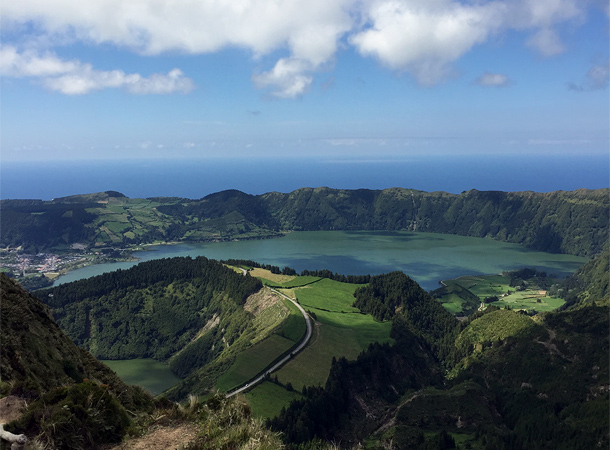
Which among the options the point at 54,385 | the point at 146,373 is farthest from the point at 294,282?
the point at 54,385

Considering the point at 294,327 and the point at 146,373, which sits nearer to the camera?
the point at 294,327

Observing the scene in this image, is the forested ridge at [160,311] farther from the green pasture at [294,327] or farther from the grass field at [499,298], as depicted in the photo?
the grass field at [499,298]

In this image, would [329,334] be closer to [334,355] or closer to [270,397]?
[334,355]

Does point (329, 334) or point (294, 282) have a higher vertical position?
point (294, 282)

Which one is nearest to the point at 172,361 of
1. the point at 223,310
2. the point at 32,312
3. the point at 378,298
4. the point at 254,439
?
the point at 223,310

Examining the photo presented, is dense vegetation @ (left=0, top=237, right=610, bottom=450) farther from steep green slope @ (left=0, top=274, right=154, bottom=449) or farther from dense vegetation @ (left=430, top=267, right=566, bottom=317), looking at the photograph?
dense vegetation @ (left=430, top=267, right=566, bottom=317)

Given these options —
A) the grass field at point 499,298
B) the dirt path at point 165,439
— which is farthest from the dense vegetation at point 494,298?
the dirt path at point 165,439

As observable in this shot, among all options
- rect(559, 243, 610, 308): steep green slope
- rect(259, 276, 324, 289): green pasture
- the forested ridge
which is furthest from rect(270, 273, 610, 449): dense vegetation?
rect(559, 243, 610, 308): steep green slope
